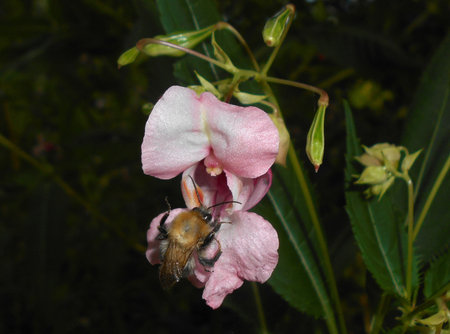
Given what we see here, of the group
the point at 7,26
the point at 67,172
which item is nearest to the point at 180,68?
the point at 7,26

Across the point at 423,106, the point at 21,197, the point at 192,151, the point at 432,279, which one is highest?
the point at 192,151

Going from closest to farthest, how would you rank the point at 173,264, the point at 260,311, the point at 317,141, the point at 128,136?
1. the point at 317,141
2. the point at 173,264
3. the point at 260,311
4. the point at 128,136

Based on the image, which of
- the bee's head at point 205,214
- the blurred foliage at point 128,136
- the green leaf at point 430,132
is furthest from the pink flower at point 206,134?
the green leaf at point 430,132

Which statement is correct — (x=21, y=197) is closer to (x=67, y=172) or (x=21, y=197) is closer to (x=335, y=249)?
(x=67, y=172)

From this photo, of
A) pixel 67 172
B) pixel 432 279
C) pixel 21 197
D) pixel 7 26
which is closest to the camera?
pixel 432 279

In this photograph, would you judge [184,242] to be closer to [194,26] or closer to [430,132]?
[194,26]

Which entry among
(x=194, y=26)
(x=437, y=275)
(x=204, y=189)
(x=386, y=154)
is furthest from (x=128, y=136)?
(x=437, y=275)
